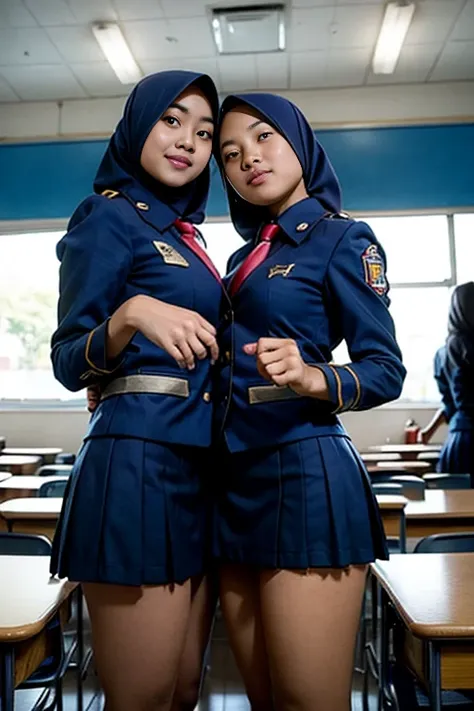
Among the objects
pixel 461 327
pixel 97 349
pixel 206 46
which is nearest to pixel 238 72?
pixel 206 46

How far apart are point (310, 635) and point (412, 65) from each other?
5.96 meters

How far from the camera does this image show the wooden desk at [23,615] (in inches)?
53.6

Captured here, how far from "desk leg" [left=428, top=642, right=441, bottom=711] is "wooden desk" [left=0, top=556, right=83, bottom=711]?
30.9 inches

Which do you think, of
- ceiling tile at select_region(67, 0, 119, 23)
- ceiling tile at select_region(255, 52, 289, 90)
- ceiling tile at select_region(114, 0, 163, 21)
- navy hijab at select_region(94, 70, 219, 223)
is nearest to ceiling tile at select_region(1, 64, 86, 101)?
ceiling tile at select_region(67, 0, 119, 23)

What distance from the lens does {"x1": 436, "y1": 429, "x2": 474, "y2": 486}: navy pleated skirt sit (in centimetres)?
401

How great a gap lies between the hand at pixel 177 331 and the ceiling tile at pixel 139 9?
468cm

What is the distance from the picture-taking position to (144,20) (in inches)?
203

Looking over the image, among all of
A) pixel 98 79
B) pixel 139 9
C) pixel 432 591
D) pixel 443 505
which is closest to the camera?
pixel 432 591

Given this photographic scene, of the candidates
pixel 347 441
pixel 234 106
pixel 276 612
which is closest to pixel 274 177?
pixel 234 106

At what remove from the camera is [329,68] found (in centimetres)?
602

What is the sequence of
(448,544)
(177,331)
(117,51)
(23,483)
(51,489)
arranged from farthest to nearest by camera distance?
(117,51) → (23,483) → (51,489) → (448,544) → (177,331)

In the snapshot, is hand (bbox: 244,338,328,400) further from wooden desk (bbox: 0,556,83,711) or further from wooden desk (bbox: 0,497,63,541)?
wooden desk (bbox: 0,497,63,541)

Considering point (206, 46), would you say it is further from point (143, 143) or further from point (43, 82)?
point (143, 143)

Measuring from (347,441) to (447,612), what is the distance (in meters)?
0.53
